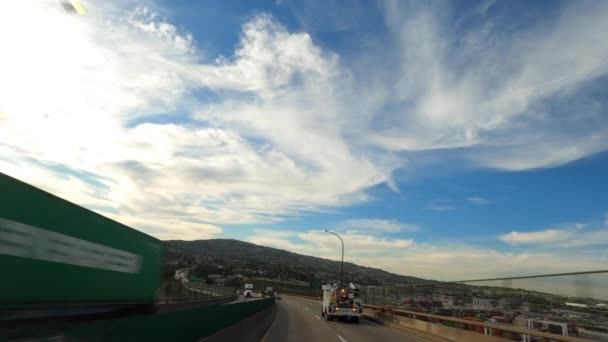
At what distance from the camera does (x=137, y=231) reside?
1366cm

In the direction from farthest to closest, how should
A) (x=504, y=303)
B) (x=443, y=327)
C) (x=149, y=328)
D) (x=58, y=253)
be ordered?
1. (x=443, y=327)
2. (x=504, y=303)
3. (x=58, y=253)
4. (x=149, y=328)

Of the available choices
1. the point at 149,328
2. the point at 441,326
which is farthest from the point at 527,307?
the point at 149,328

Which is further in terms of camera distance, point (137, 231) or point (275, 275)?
point (275, 275)

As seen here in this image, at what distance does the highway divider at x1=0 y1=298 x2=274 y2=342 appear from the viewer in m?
4.73

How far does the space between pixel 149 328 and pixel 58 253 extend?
332 centimetres

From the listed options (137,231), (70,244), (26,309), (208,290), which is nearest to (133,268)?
(137,231)

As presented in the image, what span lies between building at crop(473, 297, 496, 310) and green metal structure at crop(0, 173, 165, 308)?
1247 cm

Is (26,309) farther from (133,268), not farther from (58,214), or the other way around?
(133,268)

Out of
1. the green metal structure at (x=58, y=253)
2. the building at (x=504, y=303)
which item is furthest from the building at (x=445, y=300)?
the green metal structure at (x=58, y=253)

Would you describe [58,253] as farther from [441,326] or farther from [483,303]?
[441,326]

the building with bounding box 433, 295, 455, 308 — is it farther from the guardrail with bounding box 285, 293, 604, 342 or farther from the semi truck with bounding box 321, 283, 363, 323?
the semi truck with bounding box 321, 283, 363, 323

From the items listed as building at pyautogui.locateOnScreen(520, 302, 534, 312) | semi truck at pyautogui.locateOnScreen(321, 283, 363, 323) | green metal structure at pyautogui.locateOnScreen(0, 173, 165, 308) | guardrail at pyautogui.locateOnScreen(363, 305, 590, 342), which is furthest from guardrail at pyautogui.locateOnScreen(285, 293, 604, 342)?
green metal structure at pyautogui.locateOnScreen(0, 173, 165, 308)

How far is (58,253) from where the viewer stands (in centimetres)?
890

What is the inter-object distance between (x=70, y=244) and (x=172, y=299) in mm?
32385
